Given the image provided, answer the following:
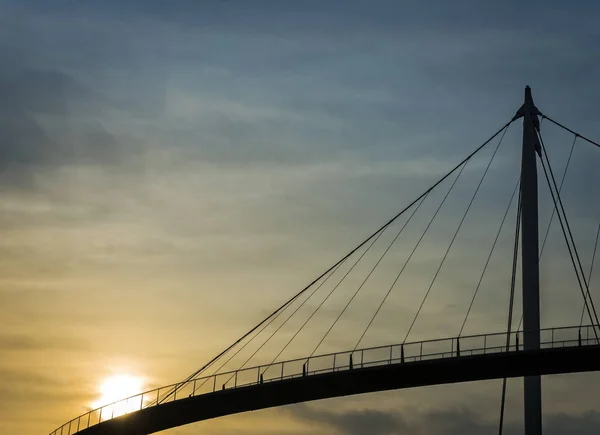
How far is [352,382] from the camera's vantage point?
283 feet

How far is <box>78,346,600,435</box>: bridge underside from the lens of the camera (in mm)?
81375

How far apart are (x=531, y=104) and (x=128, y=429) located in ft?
107

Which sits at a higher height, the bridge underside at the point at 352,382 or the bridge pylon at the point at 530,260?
the bridge pylon at the point at 530,260

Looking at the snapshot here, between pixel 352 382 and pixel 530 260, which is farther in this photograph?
pixel 352 382

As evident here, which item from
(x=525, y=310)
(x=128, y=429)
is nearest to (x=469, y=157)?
(x=525, y=310)

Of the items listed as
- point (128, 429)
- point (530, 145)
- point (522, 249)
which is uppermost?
point (530, 145)

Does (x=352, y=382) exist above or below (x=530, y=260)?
below

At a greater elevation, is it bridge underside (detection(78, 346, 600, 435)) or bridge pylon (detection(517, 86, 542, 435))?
bridge pylon (detection(517, 86, 542, 435))

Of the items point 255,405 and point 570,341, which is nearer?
point 570,341

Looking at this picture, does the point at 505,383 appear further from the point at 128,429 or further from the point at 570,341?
the point at 128,429

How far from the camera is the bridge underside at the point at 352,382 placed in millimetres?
81375

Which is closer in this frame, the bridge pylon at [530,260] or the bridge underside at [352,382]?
the bridge underside at [352,382]

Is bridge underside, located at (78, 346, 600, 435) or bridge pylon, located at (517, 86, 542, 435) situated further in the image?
bridge pylon, located at (517, 86, 542, 435)

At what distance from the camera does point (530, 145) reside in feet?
287
